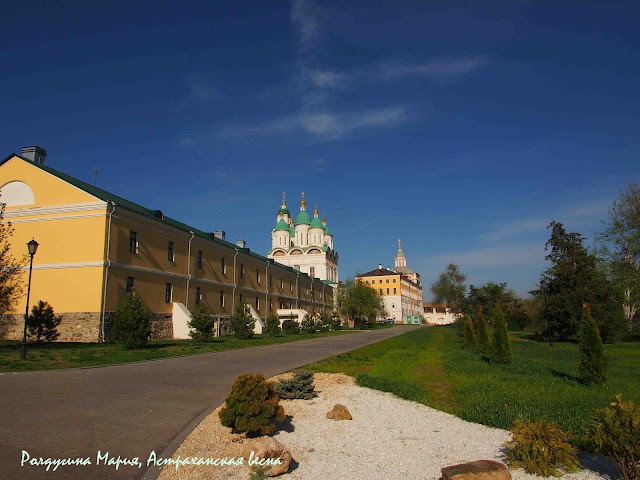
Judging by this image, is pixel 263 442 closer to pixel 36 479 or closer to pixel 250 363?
pixel 36 479

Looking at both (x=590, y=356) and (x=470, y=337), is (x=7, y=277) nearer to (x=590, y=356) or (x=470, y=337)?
(x=470, y=337)

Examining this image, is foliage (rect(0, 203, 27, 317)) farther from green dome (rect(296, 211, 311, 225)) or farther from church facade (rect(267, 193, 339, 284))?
green dome (rect(296, 211, 311, 225))

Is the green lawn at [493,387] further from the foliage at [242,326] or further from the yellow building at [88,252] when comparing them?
the yellow building at [88,252]

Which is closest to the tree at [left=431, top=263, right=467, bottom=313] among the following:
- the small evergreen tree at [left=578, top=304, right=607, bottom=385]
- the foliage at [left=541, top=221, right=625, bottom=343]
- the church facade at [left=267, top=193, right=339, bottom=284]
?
the church facade at [left=267, top=193, right=339, bottom=284]

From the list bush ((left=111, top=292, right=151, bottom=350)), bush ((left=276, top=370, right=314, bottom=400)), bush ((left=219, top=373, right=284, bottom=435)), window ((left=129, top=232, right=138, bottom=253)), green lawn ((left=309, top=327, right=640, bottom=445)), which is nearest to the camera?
bush ((left=219, top=373, right=284, bottom=435))

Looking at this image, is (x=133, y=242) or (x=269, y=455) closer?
(x=269, y=455)

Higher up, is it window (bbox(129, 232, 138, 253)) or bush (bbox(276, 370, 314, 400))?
window (bbox(129, 232, 138, 253))

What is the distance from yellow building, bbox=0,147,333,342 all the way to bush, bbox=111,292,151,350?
4.38m

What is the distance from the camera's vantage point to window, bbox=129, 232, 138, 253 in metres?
26.8

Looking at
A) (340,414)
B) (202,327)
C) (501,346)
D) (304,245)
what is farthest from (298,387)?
(304,245)

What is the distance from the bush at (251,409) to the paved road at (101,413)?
0.75 meters

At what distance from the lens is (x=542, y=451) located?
18.2 feet

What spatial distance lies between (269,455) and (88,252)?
74.9ft

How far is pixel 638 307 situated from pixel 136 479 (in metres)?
50.9
